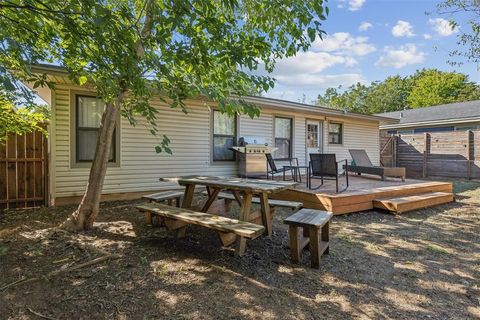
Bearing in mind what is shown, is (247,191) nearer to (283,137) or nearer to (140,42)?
(140,42)

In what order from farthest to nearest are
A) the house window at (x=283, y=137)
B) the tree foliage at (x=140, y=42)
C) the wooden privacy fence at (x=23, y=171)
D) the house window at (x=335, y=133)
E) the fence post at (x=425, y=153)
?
the fence post at (x=425, y=153) < the house window at (x=335, y=133) < the house window at (x=283, y=137) < the wooden privacy fence at (x=23, y=171) < the tree foliage at (x=140, y=42)

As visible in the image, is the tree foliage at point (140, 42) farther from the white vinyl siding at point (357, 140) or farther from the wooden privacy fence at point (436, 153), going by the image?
the wooden privacy fence at point (436, 153)

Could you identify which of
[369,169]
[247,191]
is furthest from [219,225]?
[369,169]

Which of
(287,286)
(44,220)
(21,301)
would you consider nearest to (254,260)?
(287,286)

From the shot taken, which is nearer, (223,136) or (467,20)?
(467,20)

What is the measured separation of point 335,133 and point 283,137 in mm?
2575

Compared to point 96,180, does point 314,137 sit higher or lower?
higher

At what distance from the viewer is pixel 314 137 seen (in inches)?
391

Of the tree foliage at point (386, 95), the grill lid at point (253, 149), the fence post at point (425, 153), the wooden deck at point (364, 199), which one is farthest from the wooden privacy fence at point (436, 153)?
the tree foliage at point (386, 95)

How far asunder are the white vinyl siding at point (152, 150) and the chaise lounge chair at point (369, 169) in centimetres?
268

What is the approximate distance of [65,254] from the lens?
2.98 metres

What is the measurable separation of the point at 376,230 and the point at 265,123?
4.96 m

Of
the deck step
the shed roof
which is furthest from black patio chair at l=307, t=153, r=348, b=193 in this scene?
the shed roof

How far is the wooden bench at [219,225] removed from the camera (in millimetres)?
2518
